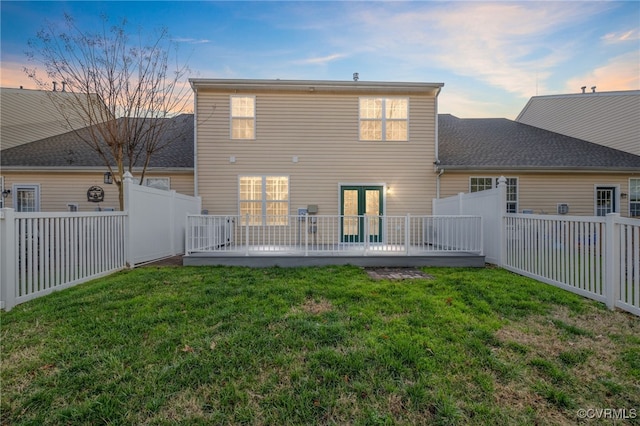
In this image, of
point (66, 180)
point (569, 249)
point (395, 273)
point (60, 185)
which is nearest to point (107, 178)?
point (66, 180)

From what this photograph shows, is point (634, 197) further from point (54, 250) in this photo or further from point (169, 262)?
point (54, 250)

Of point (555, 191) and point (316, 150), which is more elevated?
point (316, 150)

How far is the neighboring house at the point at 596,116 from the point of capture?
424 inches

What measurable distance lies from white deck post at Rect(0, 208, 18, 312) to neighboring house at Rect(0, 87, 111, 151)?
10065 mm

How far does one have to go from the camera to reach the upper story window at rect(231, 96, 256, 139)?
8.76 metres

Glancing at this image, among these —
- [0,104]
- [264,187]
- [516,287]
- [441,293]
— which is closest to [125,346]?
[441,293]

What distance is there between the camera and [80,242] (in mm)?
4750

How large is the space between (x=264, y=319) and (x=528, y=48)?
1281 cm

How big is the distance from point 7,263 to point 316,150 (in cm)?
720

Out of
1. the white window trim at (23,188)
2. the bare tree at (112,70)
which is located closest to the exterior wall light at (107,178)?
the bare tree at (112,70)

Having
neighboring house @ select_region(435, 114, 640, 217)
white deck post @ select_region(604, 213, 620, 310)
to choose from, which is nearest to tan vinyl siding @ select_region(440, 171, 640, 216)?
neighboring house @ select_region(435, 114, 640, 217)

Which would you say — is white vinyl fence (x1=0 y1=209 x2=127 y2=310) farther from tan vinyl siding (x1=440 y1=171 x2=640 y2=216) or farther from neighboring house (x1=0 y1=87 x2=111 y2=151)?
tan vinyl siding (x1=440 y1=171 x2=640 y2=216)

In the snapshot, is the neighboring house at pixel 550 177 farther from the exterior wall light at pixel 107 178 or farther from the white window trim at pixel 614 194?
the exterior wall light at pixel 107 178

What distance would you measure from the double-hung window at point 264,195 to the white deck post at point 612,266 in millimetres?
7171
